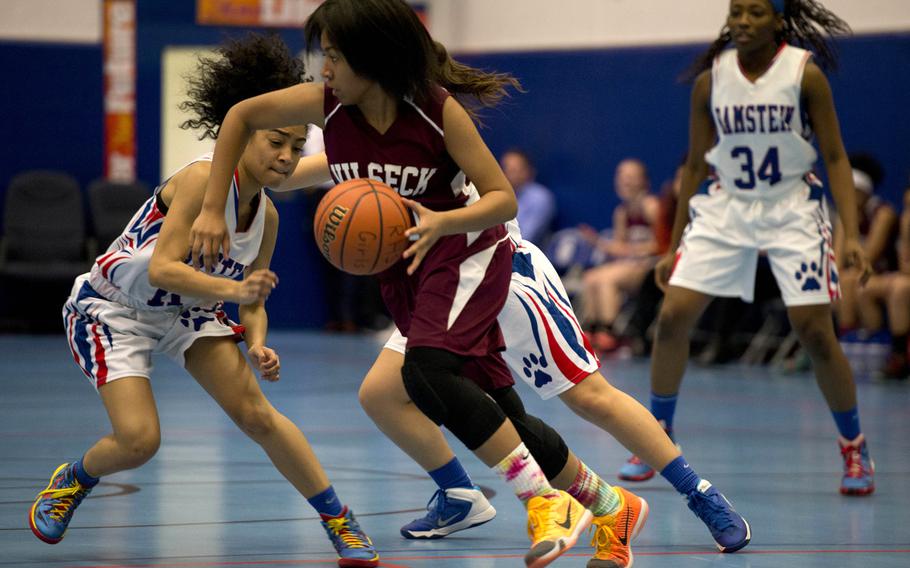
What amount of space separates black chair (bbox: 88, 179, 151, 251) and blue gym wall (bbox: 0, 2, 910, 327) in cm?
78

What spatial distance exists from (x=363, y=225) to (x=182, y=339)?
0.83 m

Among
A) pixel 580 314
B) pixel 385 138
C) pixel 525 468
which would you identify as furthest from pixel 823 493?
pixel 580 314

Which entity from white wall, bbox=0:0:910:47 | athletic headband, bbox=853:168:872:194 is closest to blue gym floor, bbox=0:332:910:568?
athletic headband, bbox=853:168:872:194

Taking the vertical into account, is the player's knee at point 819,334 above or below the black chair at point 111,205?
above

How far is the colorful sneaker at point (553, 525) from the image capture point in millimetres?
3166

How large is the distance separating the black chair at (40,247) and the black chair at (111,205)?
141mm

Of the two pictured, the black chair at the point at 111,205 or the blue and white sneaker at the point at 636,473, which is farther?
the black chair at the point at 111,205

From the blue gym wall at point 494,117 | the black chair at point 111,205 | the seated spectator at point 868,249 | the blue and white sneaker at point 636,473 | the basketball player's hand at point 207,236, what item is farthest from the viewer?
the black chair at point 111,205

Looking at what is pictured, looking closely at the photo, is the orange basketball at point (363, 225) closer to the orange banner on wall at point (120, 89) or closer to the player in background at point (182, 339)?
the player in background at point (182, 339)

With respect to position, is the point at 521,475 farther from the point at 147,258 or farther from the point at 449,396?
the point at 147,258

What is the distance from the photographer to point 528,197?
40.1 ft

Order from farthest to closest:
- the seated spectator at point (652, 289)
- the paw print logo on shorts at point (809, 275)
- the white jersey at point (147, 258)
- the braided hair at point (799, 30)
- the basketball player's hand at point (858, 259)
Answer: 1. the seated spectator at point (652, 289)
2. the braided hair at point (799, 30)
3. the paw print logo on shorts at point (809, 275)
4. the basketball player's hand at point (858, 259)
5. the white jersey at point (147, 258)

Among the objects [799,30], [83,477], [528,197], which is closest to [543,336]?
[83,477]

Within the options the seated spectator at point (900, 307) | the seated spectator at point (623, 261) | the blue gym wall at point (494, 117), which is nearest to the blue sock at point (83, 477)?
the seated spectator at point (900, 307)
